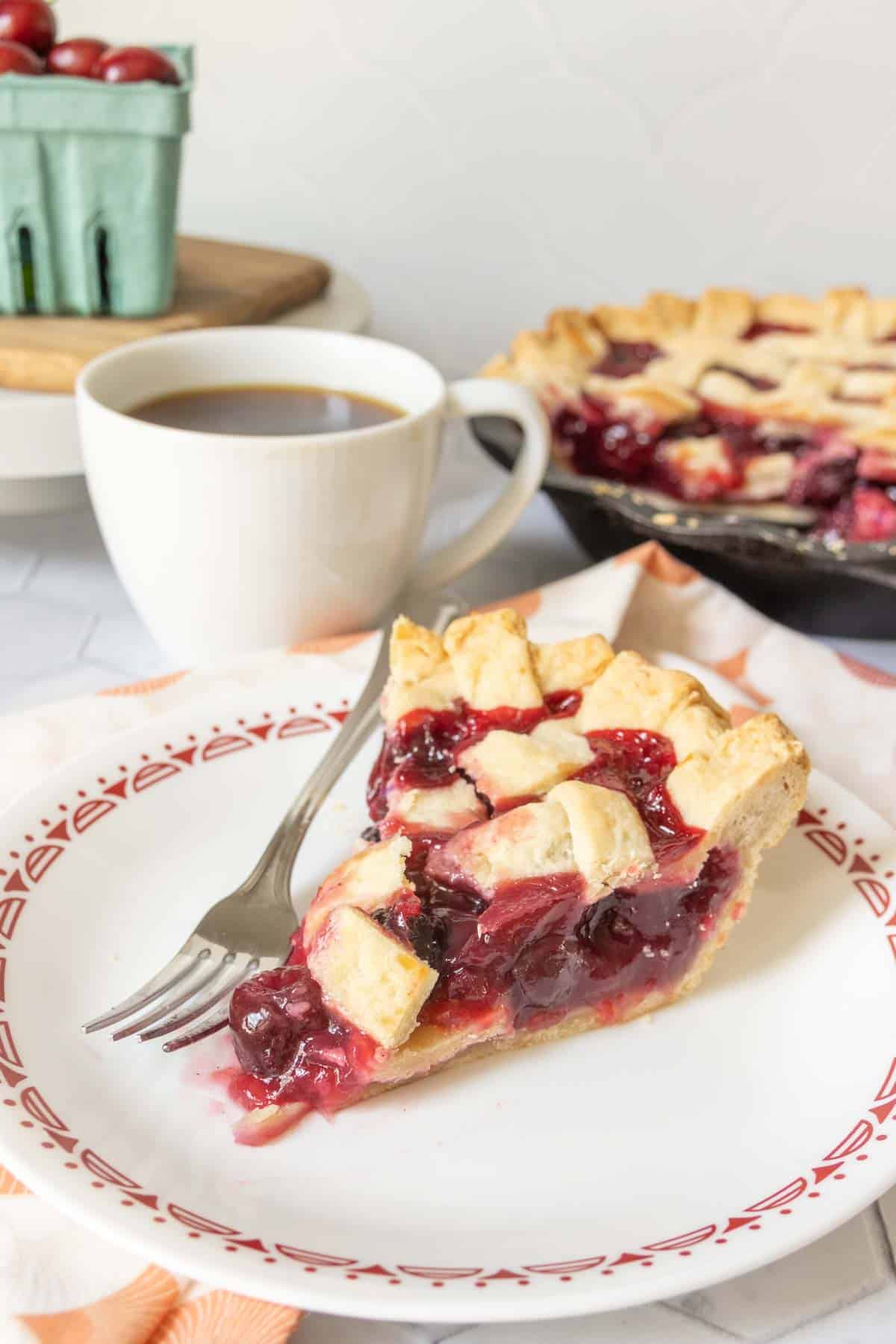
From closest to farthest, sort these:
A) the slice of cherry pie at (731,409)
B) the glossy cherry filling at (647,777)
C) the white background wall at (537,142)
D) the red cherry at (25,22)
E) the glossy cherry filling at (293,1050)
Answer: the glossy cherry filling at (293,1050), the glossy cherry filling at (647,777), the red cherry at (25,22), the slice of cherry pie at (731,409), the white background wall at (537,142)

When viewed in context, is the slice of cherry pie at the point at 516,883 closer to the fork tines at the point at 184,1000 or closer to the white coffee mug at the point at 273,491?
the fork tines at the point at 184,1000

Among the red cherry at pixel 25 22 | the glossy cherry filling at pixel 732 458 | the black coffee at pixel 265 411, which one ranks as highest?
the red cherry at pixel 25 22

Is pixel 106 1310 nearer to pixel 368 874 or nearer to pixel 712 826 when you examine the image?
pixel 368 874

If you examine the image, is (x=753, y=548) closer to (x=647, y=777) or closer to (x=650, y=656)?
(x=650, y=656)

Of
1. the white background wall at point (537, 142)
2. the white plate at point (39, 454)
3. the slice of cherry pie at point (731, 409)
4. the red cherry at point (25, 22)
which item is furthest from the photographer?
the white background wall at point (537, 142)

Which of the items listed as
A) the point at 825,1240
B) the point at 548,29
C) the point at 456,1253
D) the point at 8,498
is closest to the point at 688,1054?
the point at 825,1240

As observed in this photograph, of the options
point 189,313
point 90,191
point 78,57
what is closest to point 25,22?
point 78,57

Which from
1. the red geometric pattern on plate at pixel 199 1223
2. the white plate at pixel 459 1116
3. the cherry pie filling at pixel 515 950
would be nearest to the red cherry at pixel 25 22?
the white plate at pixel 459 1116
